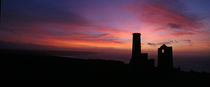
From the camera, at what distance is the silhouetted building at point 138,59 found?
11648 mm

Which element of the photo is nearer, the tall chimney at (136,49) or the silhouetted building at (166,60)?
the tall chimney at (136,49)

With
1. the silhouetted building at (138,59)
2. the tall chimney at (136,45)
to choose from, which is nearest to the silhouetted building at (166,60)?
the silhouetted building at (138,59)

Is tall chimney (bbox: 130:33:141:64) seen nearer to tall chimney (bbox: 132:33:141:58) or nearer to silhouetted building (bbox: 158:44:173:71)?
tall chimney (bbox: 132:33:141:58)

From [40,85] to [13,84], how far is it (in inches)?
40.0

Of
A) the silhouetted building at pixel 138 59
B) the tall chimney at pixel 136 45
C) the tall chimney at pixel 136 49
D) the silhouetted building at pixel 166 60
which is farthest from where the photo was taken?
the silhouetted building at pixel 166 60

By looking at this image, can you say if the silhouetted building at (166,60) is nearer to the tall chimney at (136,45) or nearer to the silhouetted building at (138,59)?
the silhouetted building at (138,59)

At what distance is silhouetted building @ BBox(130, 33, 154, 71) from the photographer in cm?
1165

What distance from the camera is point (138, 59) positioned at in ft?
39.3

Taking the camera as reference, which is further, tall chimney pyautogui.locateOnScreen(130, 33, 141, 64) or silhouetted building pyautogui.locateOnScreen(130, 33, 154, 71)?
tall chimney pyautogui.locateOnScreen(130, 33, 141, 64)

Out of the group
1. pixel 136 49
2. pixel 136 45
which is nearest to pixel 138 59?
pixel 136 49

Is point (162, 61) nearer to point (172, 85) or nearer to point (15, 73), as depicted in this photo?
point (172, 85)

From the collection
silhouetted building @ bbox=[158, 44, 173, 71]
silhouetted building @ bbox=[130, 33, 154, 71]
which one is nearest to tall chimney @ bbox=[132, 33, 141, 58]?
silhouetted building @ bbox=[130, 33, 154, 71]

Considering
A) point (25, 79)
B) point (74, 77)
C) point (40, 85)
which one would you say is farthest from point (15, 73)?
point (74, 77)

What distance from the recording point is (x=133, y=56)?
12352 millimetres
